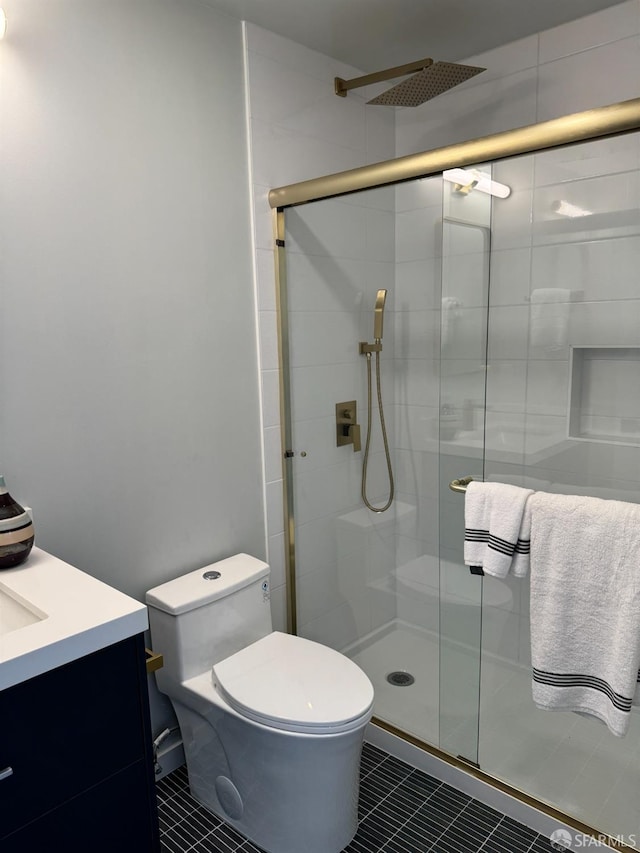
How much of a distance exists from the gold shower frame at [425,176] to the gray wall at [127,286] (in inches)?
5.4

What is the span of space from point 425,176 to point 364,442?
38.1 inches

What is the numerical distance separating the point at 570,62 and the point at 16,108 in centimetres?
172

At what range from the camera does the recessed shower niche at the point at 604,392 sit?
5.80ft

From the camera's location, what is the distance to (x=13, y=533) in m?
1.39

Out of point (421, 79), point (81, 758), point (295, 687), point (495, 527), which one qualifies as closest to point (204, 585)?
point (295, 687)

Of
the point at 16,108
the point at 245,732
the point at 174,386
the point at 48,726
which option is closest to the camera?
the point at 48,726

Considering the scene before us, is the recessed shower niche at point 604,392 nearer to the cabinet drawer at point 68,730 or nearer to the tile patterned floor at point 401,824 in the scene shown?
the tile patterned floor at point 401,824

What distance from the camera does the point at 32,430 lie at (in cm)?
161

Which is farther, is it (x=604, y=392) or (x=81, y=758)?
(x=604, y=392)

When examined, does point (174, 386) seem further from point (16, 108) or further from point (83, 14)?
point (83, 14)

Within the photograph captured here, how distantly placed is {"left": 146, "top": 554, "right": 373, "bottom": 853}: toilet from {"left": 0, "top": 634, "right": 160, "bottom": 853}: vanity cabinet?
16.1 inches

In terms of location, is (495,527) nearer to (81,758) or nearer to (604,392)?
(604,392)

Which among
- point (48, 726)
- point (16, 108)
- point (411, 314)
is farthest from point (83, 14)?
point (48, 726)

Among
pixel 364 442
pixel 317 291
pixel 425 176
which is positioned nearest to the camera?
pixel 425 176
